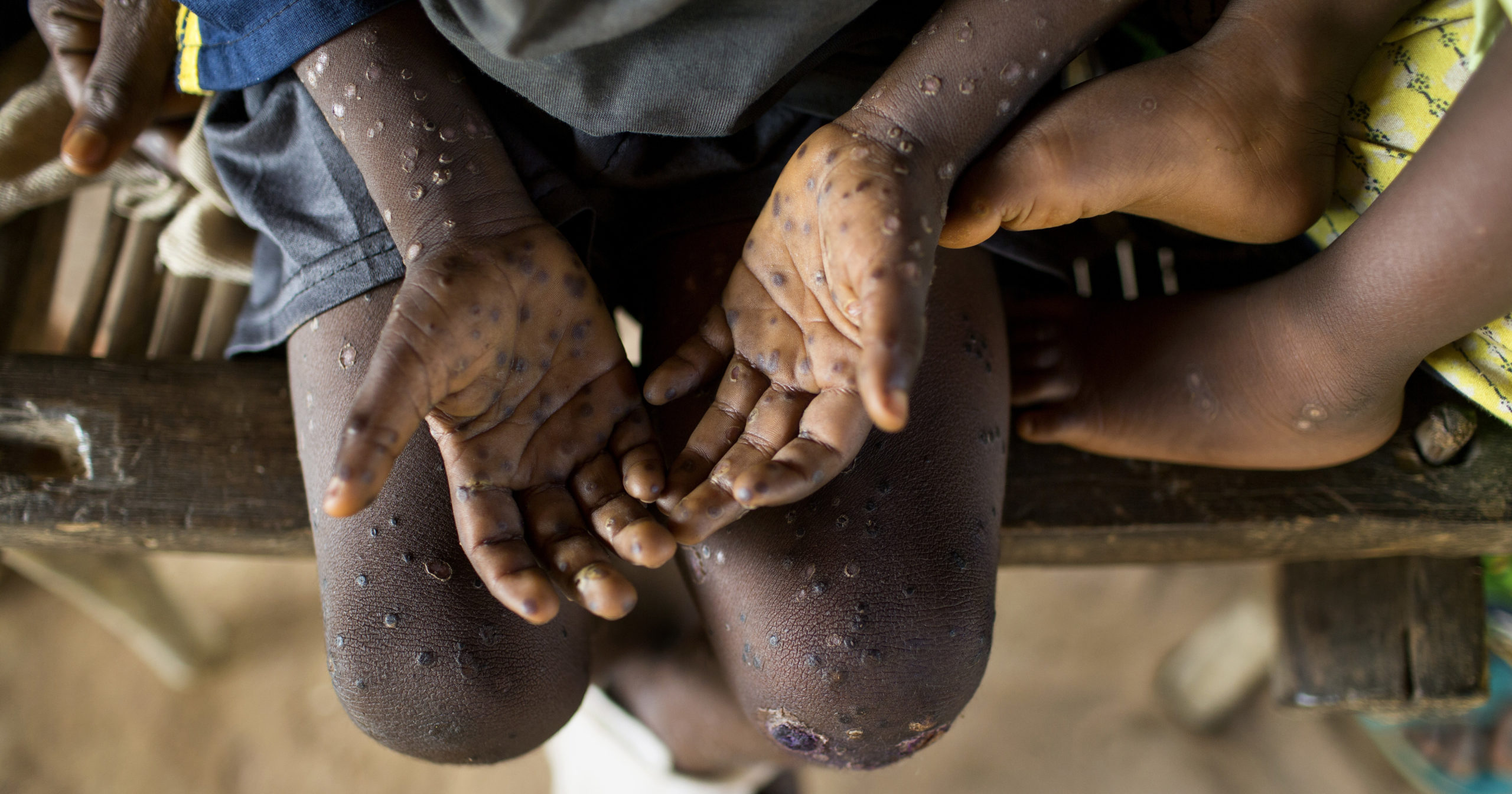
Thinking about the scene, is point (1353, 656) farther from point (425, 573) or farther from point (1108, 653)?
point (425, 573)

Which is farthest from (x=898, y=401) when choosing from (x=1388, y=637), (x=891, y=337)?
(x=1388, y=637)

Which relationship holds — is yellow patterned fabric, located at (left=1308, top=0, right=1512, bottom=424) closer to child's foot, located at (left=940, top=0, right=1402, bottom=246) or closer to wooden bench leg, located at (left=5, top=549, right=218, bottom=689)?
child's foot, located at (left=940, top=0, right=1402, bottom=246)

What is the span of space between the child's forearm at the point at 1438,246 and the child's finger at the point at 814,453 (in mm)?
373

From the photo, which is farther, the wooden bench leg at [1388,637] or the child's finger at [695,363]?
the wooden bench leg at [1388,637]

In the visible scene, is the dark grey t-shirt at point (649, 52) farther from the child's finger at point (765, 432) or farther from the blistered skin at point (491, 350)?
the child's finger at point (765, 432)

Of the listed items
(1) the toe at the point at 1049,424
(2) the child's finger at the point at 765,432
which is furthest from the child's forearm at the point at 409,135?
(1) the toe at the point at 1049,424

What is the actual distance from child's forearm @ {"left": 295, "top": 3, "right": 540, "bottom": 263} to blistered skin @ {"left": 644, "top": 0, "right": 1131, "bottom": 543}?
0.56 feet

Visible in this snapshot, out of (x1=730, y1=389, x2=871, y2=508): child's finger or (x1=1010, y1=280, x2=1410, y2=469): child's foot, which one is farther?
(x1=1010, y1=280, x2=1410, y2=469): child's foot

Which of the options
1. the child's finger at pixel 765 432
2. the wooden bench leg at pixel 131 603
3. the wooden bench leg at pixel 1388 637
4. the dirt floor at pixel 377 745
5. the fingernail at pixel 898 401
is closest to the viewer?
the fingernail at pixel 898 401

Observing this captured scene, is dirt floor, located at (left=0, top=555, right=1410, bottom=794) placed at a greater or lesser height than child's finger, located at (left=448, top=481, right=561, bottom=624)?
lesser

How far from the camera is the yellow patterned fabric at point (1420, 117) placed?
59 cm

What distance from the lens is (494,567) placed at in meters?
0.53

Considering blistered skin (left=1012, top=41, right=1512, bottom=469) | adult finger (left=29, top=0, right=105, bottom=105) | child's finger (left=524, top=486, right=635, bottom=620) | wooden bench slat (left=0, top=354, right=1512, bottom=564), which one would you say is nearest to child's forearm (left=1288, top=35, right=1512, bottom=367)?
blistered skin (left=1012, top=41, right=1512, bottom=469)

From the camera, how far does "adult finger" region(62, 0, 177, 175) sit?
66 centimetres
